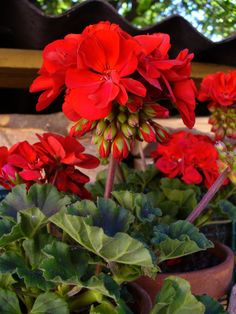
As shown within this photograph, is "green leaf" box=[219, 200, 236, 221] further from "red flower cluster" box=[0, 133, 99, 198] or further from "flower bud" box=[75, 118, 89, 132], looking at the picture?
"flower bud" box=[75, 118, 89, 132]

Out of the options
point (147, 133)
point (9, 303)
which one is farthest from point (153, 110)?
point (9, 303)

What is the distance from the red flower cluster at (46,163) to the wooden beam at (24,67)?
1.68ft

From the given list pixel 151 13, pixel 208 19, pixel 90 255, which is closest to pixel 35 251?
pixel 90 255

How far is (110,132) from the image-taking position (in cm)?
76

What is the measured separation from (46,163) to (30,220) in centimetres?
15

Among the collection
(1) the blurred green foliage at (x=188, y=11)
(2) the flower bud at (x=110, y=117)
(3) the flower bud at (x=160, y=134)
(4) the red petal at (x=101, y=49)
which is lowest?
(1) the blurred green foliage at (x=188, y=11)

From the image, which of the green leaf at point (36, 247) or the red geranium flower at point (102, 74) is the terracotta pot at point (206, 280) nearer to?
the green leaf at point (36, 247)

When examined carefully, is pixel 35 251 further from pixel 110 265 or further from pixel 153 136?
pixel 153 136

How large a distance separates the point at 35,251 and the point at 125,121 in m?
0.24

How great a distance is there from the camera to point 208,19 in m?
2.34

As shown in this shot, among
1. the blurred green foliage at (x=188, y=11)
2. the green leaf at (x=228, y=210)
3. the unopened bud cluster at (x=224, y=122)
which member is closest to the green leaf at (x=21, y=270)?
the green leaf at (x=228, y=210)

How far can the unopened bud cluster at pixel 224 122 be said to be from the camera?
1.26 m

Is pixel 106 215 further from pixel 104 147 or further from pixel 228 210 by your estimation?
pixel 228 210

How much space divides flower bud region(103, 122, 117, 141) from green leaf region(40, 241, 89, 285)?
0.55 ft
